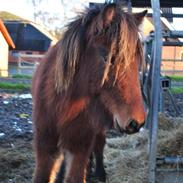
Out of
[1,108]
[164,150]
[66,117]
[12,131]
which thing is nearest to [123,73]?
[66,117]

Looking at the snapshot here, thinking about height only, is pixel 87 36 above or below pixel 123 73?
above

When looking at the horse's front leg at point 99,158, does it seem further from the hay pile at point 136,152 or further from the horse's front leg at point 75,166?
the horse's front leg at point 75,166

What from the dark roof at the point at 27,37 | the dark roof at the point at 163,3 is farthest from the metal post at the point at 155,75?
the dark roof at the point at 27,37

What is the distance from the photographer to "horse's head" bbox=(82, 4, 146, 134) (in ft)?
10.5

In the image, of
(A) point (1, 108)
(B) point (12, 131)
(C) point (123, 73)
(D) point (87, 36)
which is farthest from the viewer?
(A) point (1, 108)

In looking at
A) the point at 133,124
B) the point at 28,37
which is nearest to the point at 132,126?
the point at 133,124

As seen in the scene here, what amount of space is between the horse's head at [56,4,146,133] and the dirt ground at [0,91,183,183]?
1.80m

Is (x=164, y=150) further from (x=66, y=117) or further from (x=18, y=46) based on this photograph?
(x=18, y=46)

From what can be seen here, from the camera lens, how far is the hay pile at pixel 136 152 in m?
5.10

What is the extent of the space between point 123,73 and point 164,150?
7.03ft

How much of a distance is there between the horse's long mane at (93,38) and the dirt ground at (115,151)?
1848 millimetres

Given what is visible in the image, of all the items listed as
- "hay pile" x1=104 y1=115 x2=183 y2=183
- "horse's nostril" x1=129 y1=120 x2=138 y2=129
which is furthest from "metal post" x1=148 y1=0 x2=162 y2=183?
"horse's nostril" x1=129 y1=120 x2=138 y2=129

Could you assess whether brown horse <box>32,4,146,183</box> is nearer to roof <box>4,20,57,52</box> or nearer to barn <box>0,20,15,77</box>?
barn <box>0,20,15,77</box>

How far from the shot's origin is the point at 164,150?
17.0 feet
